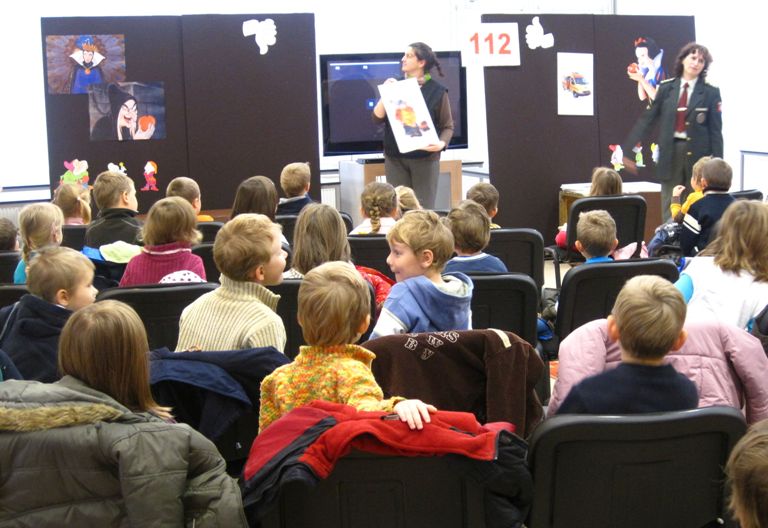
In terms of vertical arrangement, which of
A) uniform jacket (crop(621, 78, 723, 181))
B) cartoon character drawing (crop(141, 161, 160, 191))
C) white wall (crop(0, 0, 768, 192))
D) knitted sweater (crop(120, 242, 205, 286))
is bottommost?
knitted sweater (crop(120, 242, 205, 286))

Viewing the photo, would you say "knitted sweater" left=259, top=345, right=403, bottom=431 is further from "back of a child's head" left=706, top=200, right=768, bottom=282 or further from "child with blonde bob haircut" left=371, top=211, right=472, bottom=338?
"back of a child's head" left=706, top=200, right=768, bottom=282

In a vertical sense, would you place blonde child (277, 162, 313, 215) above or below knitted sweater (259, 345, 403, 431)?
above

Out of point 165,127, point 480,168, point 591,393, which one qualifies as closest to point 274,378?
point 591,393

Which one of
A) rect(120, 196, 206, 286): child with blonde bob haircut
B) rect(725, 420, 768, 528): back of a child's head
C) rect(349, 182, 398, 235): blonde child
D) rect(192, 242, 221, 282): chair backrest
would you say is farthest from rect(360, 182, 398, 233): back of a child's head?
rect(725, 420, 768, 528): back of a child's head

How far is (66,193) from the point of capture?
210 inches

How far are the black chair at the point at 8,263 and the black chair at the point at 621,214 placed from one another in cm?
304

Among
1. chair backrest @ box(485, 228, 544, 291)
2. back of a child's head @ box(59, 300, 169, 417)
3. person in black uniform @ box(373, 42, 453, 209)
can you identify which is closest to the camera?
back of a child's head @ box(59, 300, 169, 417)

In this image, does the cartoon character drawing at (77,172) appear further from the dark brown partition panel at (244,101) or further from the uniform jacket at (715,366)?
the uniform jacket at (715,366)

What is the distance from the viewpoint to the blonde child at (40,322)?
110 inches

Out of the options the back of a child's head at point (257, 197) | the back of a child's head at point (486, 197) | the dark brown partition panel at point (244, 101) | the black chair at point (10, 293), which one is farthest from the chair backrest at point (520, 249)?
the dark brown partition panel at point (244, 101)

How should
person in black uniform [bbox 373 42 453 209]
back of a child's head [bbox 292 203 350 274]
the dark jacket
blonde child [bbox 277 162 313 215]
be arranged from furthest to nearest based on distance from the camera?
person in black uniform [bbox 373 42 453 209]
blonde child [bbox 277 162 313 215]
back of a child's head [bbox 292 203 350 274]
the dark jacket

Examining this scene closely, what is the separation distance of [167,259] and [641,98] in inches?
240

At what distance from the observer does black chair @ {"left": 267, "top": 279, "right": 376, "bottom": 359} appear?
11.2 feet

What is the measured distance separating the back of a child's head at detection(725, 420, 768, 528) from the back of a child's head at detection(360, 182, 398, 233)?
3.62m
